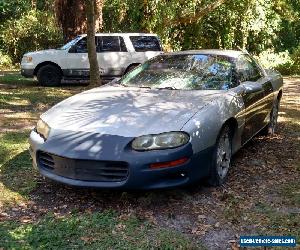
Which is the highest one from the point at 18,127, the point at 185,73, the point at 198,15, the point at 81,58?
the point at 198,15

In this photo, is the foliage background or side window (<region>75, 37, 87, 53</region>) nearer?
side window (<region>75, 37, 87, 53</region>)

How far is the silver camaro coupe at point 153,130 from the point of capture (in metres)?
3.98

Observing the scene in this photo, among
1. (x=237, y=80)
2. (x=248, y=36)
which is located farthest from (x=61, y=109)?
(x=248, y=36)

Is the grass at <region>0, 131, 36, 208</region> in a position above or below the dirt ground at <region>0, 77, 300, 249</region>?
above

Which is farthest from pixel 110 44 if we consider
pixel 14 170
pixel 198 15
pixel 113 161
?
pixel 113 161

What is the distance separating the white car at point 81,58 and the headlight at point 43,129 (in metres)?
8.51

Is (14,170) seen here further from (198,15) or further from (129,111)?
(198,15)

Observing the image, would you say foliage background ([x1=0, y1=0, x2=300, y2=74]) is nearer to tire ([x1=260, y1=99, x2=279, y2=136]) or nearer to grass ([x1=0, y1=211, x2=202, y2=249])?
tire ([x1=260, y1=99, x2=279, y2=136])

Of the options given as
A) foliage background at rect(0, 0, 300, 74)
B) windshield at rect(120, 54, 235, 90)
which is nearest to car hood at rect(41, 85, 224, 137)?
windshield at rect(120, 54, 235, 90)

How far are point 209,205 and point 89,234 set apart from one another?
1235 mm

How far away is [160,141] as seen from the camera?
4031 mm

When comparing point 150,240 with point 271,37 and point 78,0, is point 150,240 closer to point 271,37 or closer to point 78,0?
point 78,0

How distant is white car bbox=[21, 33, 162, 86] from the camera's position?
507 inches

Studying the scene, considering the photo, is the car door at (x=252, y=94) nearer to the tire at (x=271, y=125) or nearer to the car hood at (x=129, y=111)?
the tire at (x=271, y=125)
